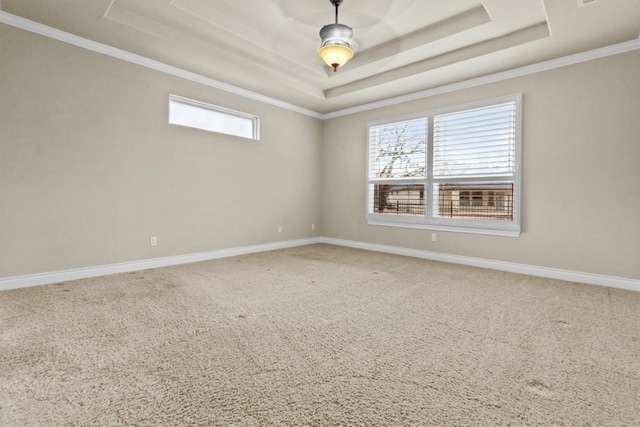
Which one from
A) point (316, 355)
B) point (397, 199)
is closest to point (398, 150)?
point (397, 199)

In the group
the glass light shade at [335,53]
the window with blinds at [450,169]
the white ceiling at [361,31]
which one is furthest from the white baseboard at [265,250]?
the glass light shade at [335,53]

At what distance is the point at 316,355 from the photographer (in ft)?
6.23

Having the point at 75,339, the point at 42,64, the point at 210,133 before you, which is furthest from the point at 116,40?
the point at 75,339

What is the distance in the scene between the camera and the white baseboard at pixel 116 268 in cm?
318

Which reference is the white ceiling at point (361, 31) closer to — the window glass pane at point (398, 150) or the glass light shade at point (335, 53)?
the glass light shade at point (335, 53)

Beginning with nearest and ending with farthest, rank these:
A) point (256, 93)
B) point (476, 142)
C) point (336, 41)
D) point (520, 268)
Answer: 1. point (336, 41)
2. point (520, 268)
3. point (476, 142)
4. point (256, 93)

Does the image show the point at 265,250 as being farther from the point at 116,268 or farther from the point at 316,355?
the point at 316,355

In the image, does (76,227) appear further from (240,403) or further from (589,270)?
(589,270)

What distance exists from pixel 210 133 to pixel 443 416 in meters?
4.50

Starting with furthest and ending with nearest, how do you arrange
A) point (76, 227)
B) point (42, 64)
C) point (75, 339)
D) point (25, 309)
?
point (76, 227), point (42, 64), point (25, 309), point (75, 339)

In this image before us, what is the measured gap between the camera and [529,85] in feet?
13.2

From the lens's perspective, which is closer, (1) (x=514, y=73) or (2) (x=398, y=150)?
(1) (x=514, y=73)

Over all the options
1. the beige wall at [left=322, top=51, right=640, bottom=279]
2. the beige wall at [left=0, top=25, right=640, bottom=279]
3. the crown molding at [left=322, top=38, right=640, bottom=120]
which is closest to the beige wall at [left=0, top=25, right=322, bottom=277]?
the beige wall at [left=0, top=25, right=640, bottom=279]

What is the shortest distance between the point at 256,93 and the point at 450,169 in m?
3.36
